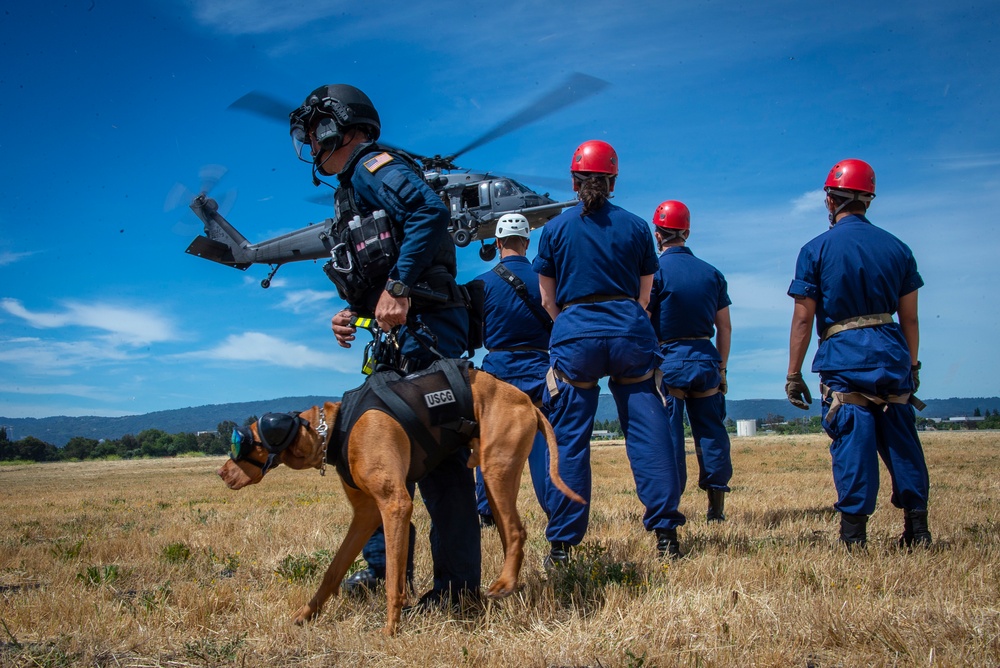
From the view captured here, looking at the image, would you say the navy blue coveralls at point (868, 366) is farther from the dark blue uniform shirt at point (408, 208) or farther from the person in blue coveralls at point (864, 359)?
the dark blue uniform shirt at point (408, 208)

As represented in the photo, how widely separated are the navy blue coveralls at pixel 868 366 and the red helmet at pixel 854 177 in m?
0.33

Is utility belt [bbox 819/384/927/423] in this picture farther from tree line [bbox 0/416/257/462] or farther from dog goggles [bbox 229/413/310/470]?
tree line [bbox 0/416/257/462]

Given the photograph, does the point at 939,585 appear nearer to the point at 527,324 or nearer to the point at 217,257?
the point at 527,324

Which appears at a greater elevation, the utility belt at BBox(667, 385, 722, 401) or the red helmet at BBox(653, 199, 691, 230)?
the red helmet at BBox(653, 199, 691, 230)

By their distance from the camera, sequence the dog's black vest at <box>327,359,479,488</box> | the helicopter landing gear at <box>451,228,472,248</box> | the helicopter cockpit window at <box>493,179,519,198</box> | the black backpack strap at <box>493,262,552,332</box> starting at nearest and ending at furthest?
the dog's black vest at <box>327,359,479,488</box> < the black backpack strap at <box>493,262,552,332</box> < the helicopter landing gear at <box>451,228,472,248</box> < the helicopter cockpit window at <box>493,179,519,198</box>

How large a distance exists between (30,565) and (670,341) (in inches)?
211

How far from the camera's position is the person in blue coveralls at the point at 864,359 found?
16.6ft

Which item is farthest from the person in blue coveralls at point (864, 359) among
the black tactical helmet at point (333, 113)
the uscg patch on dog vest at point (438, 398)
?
the black tactical helmet at point (333, 113)

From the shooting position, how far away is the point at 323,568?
4.74 m

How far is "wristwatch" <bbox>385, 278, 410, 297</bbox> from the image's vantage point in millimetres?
3748

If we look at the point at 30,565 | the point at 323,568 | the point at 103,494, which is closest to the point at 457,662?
the point at 323,568

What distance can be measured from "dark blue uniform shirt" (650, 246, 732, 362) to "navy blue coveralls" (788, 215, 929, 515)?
1.86 meters

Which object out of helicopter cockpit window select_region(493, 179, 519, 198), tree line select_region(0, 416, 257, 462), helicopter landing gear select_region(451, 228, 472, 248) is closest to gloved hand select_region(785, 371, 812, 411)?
Result: helicopter landing gear select_region(451, 228, 472, 248)


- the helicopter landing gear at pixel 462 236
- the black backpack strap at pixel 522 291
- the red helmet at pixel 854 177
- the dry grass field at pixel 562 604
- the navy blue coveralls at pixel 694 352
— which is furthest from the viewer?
the helicopter landing gear at pixel 462 236
